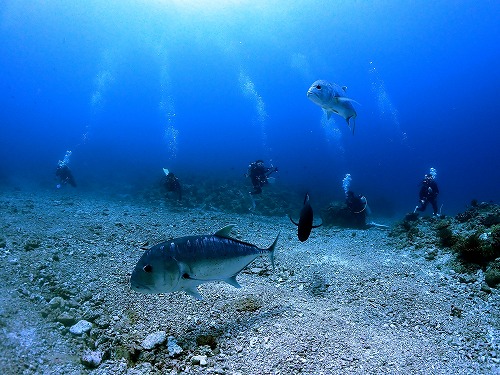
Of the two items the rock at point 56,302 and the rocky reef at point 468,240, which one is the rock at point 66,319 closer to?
the rock at point 56,302

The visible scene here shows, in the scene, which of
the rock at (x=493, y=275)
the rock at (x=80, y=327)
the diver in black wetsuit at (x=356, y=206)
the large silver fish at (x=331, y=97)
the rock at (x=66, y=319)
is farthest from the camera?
the diver in black wetsuit at (x=356, y=206)

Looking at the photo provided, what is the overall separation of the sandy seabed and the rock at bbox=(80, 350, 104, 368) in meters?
0.03

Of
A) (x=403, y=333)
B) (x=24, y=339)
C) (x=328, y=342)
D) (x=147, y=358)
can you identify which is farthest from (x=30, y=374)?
(x=403, y=333)

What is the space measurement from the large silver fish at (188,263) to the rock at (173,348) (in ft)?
2.89

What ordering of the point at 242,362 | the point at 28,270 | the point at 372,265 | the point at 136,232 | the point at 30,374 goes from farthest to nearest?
the point at 136,232
the point at 372,265
the point at 28,270
the point at 242,362
the point at 30,374

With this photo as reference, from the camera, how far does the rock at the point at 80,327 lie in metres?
3.85

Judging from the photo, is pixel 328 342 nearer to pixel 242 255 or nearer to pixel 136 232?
pixel 242 255

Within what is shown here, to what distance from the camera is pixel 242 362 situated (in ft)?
11.1

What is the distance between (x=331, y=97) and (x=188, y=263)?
3.16m

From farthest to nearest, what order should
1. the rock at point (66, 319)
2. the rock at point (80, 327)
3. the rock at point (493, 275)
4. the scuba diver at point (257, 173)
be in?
1. the scuba diver at point (257, 173)
2. the rock at point (493, 275)
3. the rock at point (66, 319)
4. the rock at point (80, 327)

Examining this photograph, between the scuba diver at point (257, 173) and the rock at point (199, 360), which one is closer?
the rock at point (199, 360)

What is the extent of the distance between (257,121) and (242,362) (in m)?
181

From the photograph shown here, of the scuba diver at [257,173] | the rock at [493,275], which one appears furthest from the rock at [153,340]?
the scuba diver at [257,173]

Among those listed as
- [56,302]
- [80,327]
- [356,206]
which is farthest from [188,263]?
[356,206]
